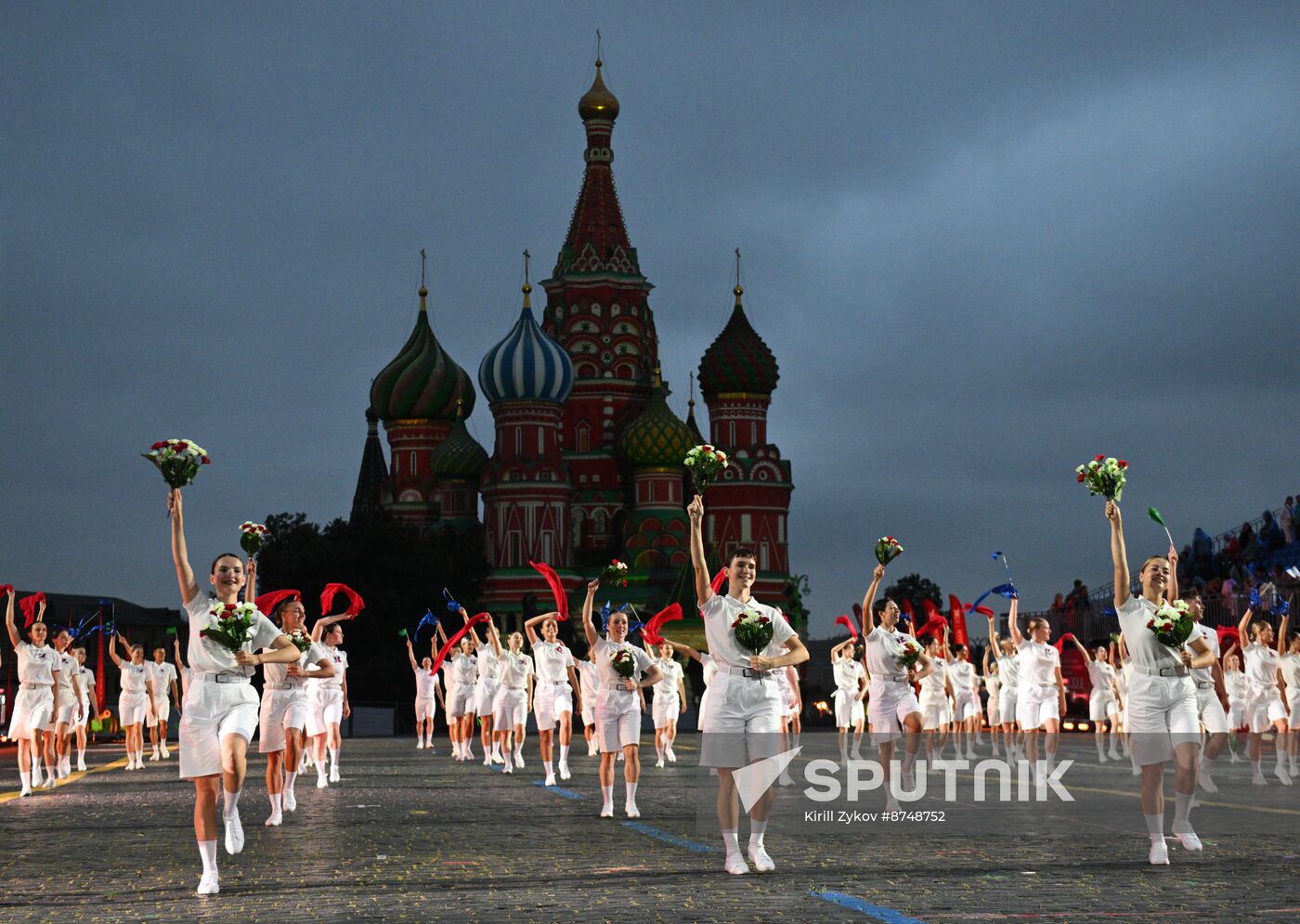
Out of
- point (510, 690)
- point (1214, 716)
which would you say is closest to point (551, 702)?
point (510, 690)

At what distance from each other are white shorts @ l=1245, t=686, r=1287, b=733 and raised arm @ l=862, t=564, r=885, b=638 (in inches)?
335

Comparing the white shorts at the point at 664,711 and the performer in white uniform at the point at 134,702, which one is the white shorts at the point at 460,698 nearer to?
the white shorts at the point at 664,711

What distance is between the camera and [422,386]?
97.7 meters

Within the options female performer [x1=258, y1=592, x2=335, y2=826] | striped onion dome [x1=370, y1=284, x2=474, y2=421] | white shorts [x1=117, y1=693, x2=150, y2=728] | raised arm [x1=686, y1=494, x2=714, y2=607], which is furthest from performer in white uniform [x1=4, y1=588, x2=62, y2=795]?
striped onion dome [x1=370, y1=284, x2=474, y2=421]

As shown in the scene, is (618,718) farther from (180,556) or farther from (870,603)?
(180,556)

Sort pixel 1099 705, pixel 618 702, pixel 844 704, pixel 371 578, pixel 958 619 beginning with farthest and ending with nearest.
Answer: pixel 371 578 → pixel 958 619 → pixel 844 704 → pixel 1099 705 → pixel 618 702

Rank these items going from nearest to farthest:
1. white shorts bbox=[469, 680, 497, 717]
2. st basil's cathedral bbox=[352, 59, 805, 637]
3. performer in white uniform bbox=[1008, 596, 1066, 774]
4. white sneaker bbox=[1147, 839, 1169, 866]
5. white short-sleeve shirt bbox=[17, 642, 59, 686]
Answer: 1. white sneaker bbox=[1147, 839, 1169, 866]
2. white short-sleeve shirt bbox=[17, 642, 59, 686]
3. performer in white uniform bbox=[1008, 596, 1066, 774]
4. white shorts bbox=[469, 680, 497, 717]
5. st basil's cathedral bbox=[352, 59, 805, 637]

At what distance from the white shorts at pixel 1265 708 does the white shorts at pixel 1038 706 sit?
324cm

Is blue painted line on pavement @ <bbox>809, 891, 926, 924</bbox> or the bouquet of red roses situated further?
the bouquet of red roses

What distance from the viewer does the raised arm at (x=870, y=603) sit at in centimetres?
1512

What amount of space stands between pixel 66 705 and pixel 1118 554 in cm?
1677

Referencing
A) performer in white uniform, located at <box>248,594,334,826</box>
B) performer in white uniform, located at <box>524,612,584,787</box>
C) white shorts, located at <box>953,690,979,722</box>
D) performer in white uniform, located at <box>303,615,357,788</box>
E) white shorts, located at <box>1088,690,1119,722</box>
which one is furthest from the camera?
white shorts, located at <box>953,690,979,722</box>

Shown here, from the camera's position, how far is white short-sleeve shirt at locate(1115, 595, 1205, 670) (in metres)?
12.3

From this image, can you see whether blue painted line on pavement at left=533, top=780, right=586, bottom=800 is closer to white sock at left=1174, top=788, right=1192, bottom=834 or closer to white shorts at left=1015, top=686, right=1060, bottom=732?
white shorts at left=1015, top=686, right=1060, bottom=732
